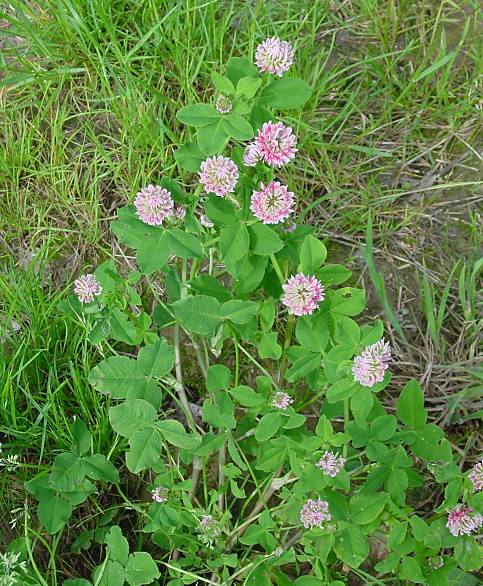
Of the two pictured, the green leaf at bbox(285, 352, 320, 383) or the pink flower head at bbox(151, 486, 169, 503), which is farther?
the pink flower head at bbox(151, 486, 169, 503)

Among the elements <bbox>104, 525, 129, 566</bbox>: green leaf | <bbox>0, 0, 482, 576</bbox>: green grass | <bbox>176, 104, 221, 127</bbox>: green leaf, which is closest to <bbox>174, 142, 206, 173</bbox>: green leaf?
<bbox>176, 104, 221, 127</bbox>: green leaf

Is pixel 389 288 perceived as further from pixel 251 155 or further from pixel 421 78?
pixel 251 155

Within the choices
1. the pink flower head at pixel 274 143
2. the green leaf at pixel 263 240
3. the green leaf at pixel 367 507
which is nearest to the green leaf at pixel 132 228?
the green leaf at pixel 263 240

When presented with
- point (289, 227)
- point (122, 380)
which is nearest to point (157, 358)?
point (122, 380)

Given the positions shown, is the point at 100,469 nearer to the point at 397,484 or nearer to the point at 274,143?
the point at 397,484

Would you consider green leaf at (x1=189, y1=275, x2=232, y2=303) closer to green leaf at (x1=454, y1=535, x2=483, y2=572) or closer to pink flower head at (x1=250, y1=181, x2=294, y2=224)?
pink flower head at (x1=250, y1=181, x2=294, y2=224)
